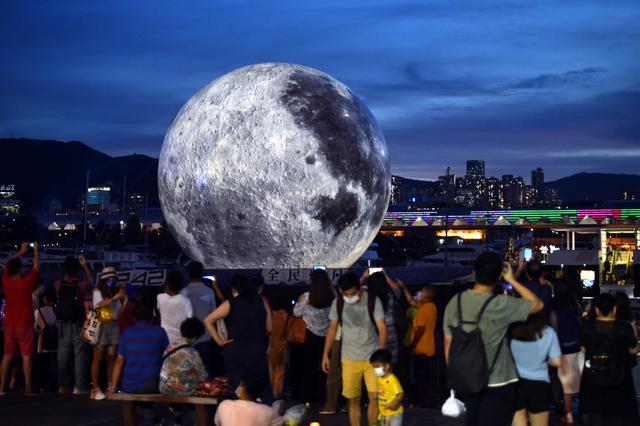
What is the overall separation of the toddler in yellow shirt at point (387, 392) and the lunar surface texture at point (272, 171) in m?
10.4

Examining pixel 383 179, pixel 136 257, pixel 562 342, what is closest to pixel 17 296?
pixel 562 342

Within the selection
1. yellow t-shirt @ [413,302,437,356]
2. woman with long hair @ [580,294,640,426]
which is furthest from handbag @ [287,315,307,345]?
woman with long hair @ [580,294,640,426]

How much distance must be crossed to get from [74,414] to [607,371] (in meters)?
5.92

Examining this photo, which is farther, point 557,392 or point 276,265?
point 276,265

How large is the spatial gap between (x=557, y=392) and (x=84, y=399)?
6.40 meters

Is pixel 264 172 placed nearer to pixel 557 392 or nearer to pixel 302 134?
pixel 302 134

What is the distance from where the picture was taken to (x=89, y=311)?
1222 centimetres

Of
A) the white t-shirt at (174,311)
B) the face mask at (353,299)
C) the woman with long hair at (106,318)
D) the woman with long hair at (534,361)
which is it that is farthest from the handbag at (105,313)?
the woman with long hair at (534,361)

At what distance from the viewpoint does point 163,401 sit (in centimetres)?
870

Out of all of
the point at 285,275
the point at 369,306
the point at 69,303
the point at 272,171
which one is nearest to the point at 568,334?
the point at 369,306

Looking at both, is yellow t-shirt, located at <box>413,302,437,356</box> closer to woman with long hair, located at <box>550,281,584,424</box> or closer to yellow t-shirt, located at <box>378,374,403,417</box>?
woman with long hair, located at <box>550,281,584,424</box>

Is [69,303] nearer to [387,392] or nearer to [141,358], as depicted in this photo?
[141,358]

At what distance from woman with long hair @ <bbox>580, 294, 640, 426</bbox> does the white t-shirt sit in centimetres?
400

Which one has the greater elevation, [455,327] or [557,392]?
[455,327]
